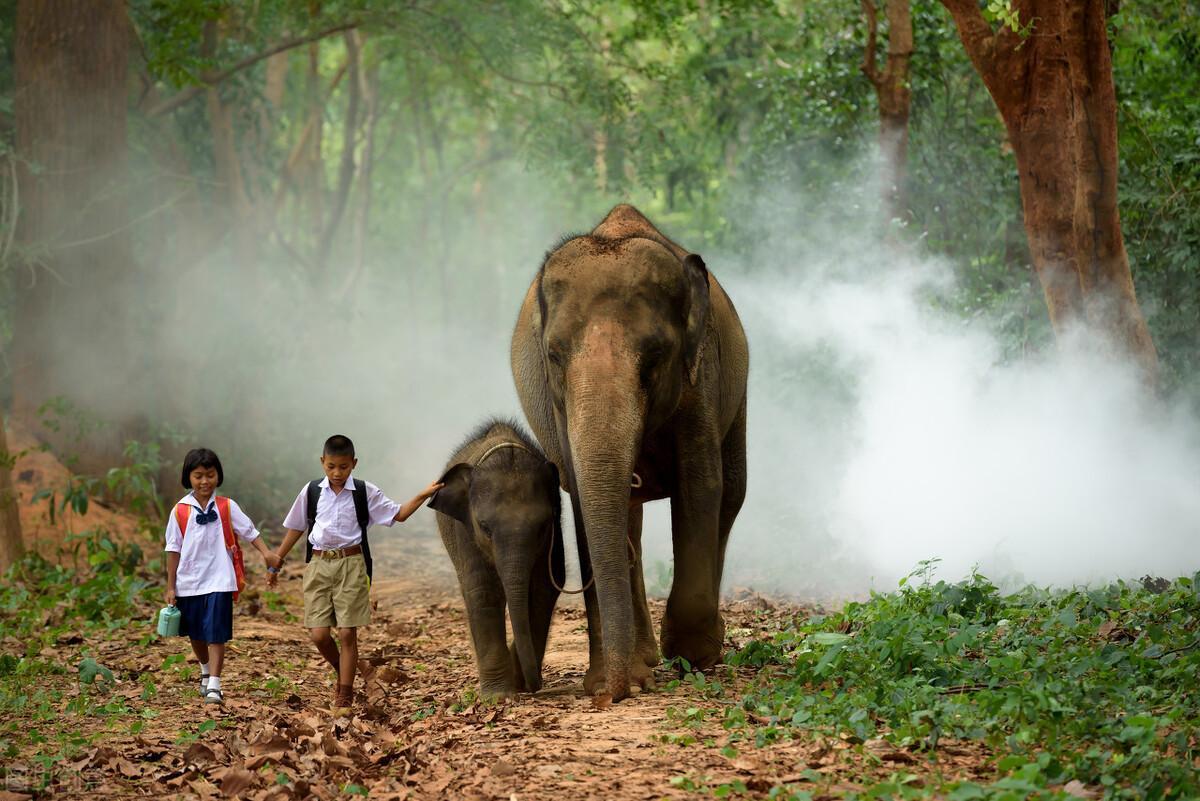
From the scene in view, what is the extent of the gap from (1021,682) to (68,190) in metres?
14.0

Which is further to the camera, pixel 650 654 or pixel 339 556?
pixel 650 654

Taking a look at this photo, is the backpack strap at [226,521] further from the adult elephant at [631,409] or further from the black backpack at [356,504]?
the adult elephant at [631,409]

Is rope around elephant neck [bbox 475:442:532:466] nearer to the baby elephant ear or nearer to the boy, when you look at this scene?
the baby elephant ear

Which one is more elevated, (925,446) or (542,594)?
(925,446)

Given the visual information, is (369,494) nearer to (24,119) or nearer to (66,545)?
(66,545)

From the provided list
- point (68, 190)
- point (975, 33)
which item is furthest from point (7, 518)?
point (975, 33)

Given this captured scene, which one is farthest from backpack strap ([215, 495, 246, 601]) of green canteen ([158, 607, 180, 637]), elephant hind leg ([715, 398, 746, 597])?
elephant hind leg ([715, 398, 746, 597])

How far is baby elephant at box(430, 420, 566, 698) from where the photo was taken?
7.51 m

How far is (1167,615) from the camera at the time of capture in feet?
24.2

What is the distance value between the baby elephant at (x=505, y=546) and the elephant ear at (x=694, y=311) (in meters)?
1.00

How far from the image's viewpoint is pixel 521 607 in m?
7.40

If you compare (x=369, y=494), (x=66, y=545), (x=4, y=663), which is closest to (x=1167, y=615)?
(x=369, y=494)

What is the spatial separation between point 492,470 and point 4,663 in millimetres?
3403

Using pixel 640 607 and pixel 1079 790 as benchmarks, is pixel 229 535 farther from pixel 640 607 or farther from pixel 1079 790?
pixel 1079 790
